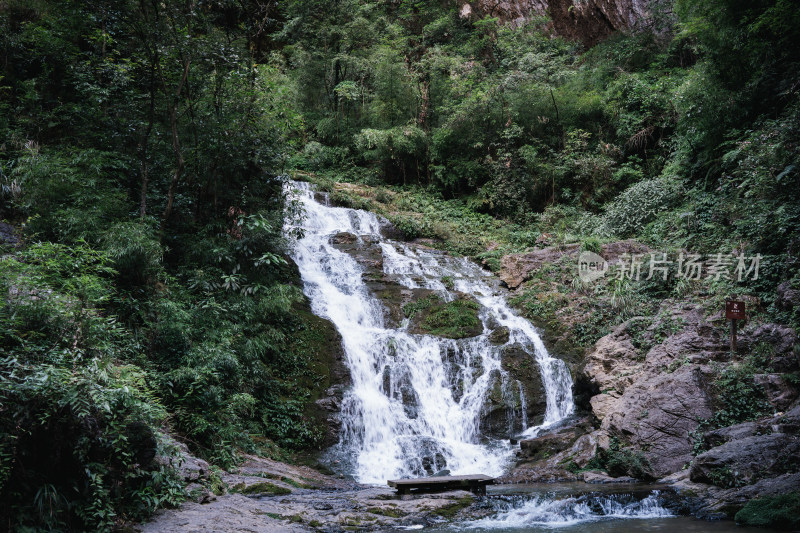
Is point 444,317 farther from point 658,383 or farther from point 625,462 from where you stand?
point 625,462

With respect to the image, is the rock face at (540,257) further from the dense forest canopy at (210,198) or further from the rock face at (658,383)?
the rock face at (658,383)

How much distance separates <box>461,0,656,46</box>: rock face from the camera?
27312mm

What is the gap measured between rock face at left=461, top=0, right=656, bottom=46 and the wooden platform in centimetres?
2764

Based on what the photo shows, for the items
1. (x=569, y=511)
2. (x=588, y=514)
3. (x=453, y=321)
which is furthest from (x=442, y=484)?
(x=453, y=321)

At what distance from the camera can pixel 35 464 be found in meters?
4.70

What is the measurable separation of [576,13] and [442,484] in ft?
94.6

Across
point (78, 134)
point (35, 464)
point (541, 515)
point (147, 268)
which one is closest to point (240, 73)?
point (78, 134)

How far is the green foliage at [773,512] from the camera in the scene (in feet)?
17.6

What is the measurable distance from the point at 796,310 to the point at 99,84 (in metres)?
16.1

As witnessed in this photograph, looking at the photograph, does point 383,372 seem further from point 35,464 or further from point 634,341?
point 35,464

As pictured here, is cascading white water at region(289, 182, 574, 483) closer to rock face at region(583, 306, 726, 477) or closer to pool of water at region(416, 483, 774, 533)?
rock face at region(583, 306, 726, 477)

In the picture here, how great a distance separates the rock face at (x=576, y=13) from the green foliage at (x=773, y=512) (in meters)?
27.7

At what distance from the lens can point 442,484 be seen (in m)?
7.92

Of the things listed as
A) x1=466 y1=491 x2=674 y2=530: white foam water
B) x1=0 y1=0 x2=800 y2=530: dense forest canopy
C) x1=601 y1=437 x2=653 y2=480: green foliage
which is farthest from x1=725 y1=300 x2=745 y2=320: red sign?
x1=466 y1=491 x2=674 y2=530: white foam water
